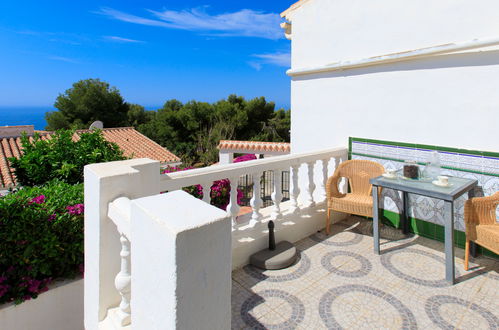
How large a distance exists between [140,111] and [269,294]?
116ft

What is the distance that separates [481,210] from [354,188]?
1.32 meters

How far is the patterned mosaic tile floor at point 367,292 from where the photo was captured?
1928mm

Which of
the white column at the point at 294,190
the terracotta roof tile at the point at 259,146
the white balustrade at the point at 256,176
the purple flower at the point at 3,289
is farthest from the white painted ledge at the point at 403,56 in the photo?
the terracotta roof tile at the point at 259,146

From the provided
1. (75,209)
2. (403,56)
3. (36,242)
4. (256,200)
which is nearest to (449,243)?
(256,200)

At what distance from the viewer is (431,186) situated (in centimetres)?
259

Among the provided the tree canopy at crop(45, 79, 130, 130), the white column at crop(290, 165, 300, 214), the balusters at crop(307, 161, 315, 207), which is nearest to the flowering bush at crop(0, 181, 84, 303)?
the white column at crop(290, 165, 300, 214)

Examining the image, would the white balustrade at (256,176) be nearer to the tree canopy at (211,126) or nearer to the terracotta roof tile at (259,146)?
the terracotta roof tile at (259,146)

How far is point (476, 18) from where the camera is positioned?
8.90 ft

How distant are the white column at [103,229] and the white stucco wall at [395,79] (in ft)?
9.99

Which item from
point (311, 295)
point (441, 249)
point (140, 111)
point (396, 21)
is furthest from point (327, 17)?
point (140, 111)

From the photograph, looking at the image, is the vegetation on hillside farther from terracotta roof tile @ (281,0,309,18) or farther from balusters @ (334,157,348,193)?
balusters @ (334,157,348,193)

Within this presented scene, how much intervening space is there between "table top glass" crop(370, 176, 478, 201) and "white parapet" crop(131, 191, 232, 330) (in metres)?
2.29

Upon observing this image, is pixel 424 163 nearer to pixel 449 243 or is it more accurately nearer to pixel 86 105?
pixel 449 243

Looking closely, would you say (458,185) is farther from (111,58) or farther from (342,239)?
(111,58)
